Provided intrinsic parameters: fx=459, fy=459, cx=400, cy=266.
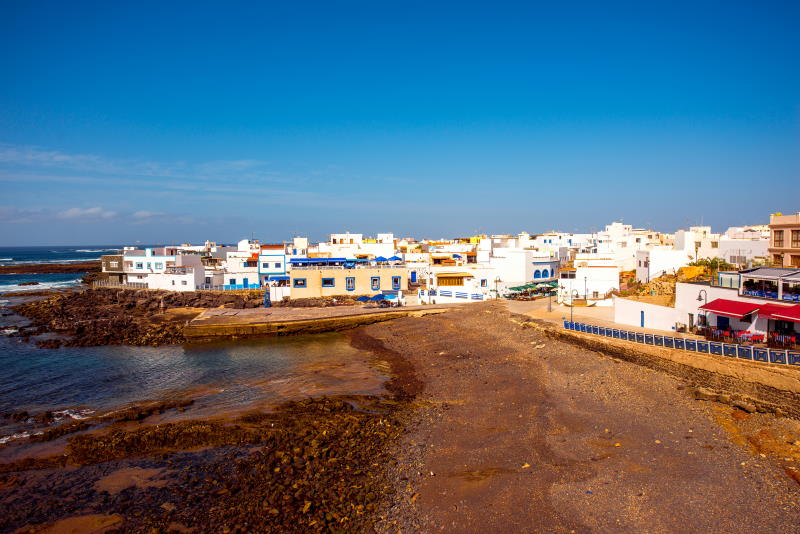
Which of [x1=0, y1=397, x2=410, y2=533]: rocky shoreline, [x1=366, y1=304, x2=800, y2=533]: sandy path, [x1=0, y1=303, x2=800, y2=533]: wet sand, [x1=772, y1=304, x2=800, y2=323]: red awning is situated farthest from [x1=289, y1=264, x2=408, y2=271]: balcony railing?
[x1=772, y1=304, x2=800, y2=323]: red awning

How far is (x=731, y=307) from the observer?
63.6 ft

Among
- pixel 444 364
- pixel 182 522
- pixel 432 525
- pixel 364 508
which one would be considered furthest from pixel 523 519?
pixel 444 364

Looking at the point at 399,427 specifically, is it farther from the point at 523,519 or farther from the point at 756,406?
the point at 756,406

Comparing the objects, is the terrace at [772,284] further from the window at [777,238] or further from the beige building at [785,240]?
the window at [777,238]

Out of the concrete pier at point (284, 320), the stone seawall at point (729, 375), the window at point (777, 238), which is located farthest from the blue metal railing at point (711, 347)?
the concrete pier at point (284, 320)

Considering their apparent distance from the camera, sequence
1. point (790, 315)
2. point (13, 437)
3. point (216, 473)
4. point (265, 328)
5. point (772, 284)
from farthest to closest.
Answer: point (265, 328) < point (772, 284) < point (790, 315) < point (13, 437) < point (216, 473)

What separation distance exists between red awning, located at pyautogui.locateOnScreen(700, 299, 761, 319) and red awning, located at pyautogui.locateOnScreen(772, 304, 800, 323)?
101cm

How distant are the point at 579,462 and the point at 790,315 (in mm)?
11096

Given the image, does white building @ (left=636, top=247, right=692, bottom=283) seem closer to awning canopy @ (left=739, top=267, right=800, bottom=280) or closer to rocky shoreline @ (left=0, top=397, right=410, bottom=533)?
awning canopy @ (left=739, top=267, right=800, bottom=280)

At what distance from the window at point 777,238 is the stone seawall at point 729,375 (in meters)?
11.8

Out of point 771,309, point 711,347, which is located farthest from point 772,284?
point 711,347

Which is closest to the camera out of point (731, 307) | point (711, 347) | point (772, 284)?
point (711, 347)

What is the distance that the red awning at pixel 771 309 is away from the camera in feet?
58.4

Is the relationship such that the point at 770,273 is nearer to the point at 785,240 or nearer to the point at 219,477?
the point at 785,240
